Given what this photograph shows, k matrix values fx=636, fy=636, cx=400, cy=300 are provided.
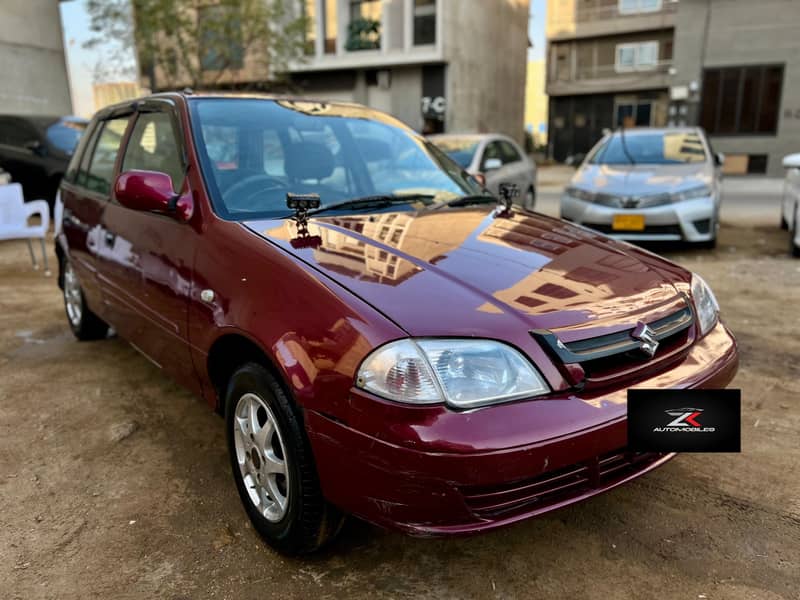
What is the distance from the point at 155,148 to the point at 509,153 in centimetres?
711

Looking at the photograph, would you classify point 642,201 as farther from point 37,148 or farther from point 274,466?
point 37,148

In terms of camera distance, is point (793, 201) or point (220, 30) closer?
point (793, 201)

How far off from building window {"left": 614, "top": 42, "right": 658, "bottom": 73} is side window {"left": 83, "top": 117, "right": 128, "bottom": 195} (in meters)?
28.7

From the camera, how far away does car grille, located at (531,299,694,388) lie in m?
1.83

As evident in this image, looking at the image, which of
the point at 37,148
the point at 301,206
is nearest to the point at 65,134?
the point at 37,148

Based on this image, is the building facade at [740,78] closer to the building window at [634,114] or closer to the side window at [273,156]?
the building window at [634,114]

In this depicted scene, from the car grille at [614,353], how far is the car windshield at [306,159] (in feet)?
3.95

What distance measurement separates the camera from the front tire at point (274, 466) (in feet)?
6.35

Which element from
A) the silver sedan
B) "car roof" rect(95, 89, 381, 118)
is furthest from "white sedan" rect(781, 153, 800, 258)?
"car roof" rect(95, 89, 381, 118)

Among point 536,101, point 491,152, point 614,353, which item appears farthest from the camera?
point 536,101

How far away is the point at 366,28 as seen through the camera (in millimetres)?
23984

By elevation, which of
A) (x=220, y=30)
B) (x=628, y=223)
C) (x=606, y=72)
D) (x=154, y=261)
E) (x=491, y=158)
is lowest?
(x=628, y=223)

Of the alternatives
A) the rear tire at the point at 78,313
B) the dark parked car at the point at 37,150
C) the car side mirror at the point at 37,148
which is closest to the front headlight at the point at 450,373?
the rear tire at the point at 78,313

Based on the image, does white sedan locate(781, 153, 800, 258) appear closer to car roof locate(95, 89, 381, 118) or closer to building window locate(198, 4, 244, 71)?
car roof locate(95, 89, 381, 118)
